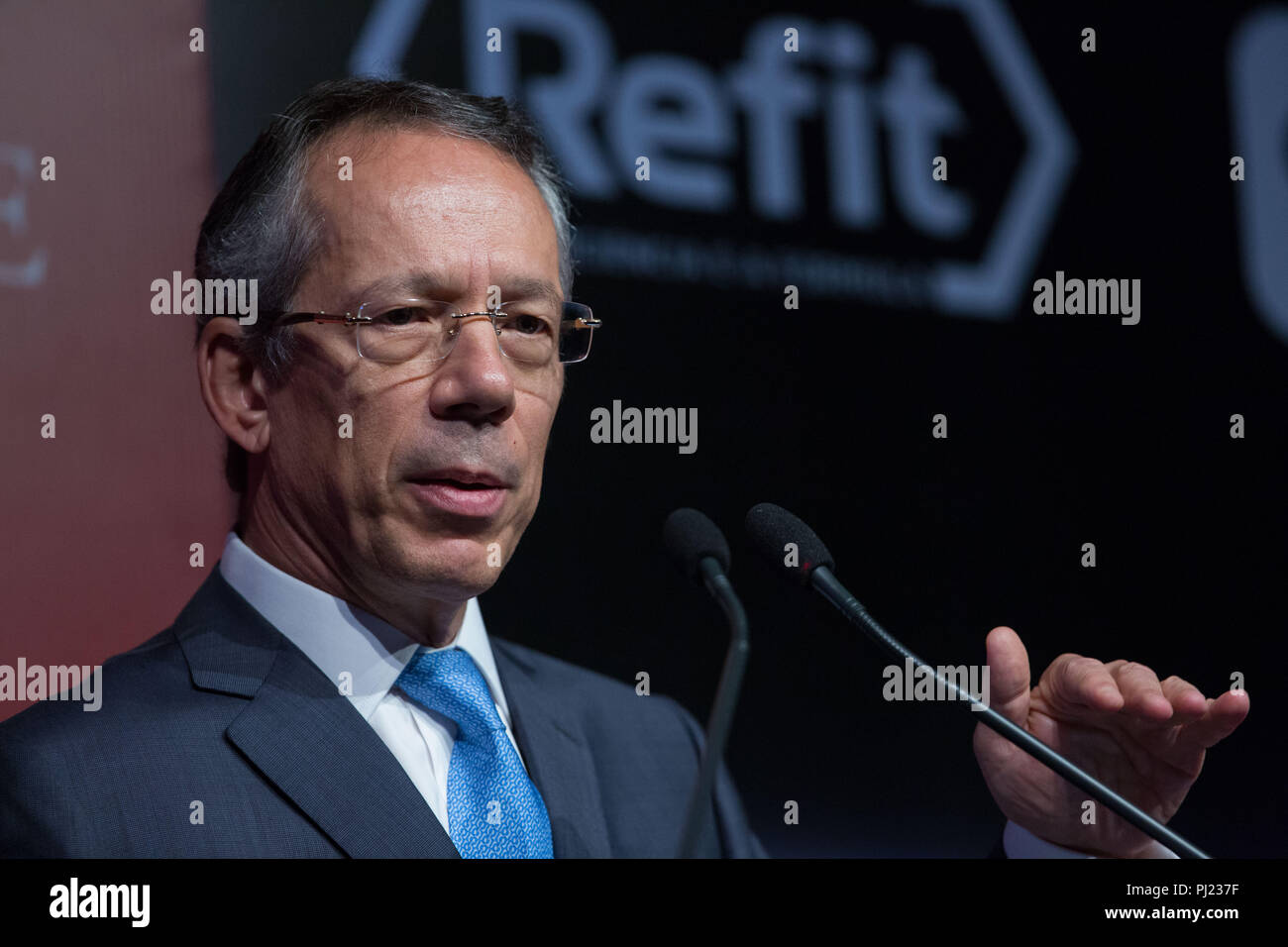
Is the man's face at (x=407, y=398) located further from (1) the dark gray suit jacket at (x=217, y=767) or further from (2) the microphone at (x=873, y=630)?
(2) the microphone at (x=873, y=630)

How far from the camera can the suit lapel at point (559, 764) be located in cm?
179

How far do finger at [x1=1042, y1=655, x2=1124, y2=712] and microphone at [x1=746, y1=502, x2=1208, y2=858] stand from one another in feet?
0.36

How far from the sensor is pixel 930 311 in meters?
2.74

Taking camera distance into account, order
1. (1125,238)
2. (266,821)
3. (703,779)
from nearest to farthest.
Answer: (703,779), (266,821), (1125,238)

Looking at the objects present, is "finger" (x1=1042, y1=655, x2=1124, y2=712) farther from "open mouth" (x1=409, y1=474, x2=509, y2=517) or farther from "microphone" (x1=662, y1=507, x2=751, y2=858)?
"open mouth" (x1=409, y1=474, x2=509, y2=517)

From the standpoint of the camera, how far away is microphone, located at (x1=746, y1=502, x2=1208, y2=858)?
51.8 inches

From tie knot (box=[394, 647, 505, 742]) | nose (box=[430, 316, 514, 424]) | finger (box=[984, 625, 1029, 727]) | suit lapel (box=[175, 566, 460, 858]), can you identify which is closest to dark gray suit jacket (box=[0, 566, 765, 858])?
suit lapel (box=[175, 566, 460, 858])

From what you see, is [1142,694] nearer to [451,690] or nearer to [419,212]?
[451,690]

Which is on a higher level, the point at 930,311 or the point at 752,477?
the point at 930,311

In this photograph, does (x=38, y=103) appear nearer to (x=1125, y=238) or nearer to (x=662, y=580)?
(x=662, y=580)

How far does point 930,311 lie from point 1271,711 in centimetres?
127

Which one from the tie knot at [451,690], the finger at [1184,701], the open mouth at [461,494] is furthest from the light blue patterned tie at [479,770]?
the finger at [1184,701]

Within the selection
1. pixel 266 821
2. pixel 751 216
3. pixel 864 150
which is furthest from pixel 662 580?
pixel 266 821

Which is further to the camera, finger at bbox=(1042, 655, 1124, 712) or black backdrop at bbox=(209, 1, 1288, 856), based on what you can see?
black backdrop at bbox=(209, 1, 1288, 856)
